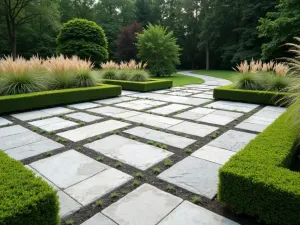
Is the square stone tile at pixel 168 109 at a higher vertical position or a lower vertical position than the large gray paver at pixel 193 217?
higher

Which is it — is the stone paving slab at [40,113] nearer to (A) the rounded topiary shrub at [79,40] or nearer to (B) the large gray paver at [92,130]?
(B) the large gray paver at [92,130]

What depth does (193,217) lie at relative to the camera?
5.10 ft

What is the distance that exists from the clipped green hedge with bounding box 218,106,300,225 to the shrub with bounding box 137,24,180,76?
1333 centimetres

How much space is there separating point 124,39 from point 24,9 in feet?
27.4

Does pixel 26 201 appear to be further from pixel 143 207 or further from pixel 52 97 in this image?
pixel 52 97

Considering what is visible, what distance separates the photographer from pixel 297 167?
213cm

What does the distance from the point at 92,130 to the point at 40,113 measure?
187cm

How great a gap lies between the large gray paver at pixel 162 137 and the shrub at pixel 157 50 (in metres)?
11.7

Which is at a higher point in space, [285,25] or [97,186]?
[285,25]

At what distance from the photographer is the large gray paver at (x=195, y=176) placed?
190 centimetres

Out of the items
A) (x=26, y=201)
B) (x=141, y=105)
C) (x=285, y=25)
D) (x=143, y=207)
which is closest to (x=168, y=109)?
(x=141, y=105)

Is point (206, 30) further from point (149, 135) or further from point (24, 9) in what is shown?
point (149, 135)

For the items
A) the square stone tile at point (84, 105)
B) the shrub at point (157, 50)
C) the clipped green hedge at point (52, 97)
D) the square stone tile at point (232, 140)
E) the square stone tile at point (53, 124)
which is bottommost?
the square stone tile at point (232, 140)

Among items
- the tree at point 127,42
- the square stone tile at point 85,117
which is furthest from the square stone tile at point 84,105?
the tree at point 127,42
